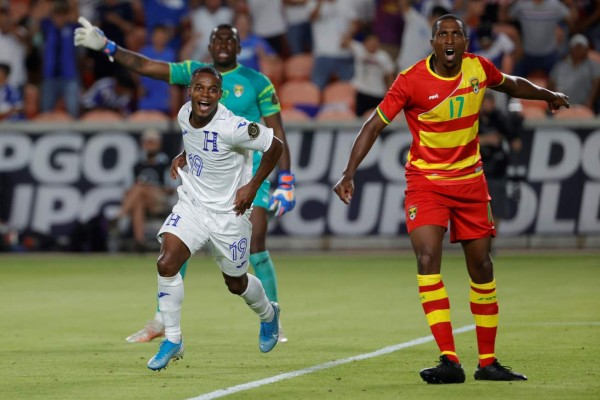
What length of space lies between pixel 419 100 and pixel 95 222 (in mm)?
13254

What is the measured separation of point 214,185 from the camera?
29.7 ft

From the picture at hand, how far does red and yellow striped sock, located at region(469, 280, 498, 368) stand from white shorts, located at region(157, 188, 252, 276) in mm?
1685

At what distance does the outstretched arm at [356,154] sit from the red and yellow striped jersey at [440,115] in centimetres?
8

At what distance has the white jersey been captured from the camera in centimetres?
894

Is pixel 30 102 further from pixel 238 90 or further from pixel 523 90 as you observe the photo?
pixel 523 90

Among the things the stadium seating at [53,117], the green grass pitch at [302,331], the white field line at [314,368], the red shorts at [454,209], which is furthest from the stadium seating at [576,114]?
the red shorts at [454,209]

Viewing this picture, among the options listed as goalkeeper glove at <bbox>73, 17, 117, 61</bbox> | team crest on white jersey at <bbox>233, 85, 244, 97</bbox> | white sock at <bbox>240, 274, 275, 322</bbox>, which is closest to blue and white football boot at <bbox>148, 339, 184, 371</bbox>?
white sock at <bbox>240, 274, 275, 322</bbox>

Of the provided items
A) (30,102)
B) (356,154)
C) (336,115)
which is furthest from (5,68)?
(356,154)

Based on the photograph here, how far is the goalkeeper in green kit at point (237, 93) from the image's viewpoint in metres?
10.5

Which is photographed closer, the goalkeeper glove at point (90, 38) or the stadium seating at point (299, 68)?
the goalkeeper glove at point (90, 38)

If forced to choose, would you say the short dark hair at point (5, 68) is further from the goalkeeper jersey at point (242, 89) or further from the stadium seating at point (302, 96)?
the goalkeeper jersey at point (242, 89)

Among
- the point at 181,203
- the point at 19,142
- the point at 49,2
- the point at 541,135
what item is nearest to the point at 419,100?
the point at 181,203

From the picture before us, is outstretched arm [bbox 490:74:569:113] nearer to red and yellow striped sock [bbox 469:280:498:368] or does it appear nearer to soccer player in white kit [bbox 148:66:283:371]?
red and yellow striped sock [bbox 469:280:498:368]

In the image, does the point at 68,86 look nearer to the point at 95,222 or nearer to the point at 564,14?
the point at 95,222
